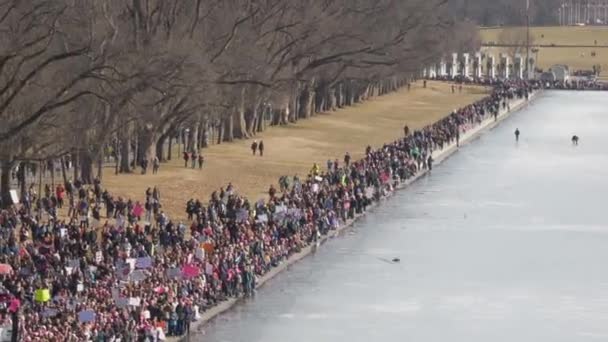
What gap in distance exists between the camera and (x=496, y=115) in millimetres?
117750

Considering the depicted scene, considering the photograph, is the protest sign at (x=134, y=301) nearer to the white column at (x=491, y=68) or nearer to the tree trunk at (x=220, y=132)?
the tree trunk at (x=220, y=132)

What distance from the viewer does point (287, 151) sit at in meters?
83.1

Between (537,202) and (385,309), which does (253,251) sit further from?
(537,202)

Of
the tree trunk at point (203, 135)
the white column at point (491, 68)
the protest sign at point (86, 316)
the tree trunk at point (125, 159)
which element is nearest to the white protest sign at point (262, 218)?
the protest sign at point (86, 316)

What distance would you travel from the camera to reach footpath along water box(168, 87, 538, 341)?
4070cm

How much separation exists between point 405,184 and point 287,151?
1192 centimetres

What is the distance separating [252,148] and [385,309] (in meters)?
38.8

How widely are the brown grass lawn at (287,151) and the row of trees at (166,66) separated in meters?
1.49

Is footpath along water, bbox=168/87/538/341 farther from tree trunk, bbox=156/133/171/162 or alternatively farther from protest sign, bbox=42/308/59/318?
tree trunk, bbox=156/133/171/162

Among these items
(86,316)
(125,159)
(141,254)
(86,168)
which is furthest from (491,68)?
(86,316)

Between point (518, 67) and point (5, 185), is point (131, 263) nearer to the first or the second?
point (5, 185)

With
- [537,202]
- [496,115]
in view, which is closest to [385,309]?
[537,202]

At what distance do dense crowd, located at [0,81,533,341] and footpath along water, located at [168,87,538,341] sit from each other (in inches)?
9.5

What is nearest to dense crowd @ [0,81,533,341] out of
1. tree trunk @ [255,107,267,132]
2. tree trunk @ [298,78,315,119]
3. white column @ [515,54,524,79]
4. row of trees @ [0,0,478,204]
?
row of trees @ [0,0,478,204]
